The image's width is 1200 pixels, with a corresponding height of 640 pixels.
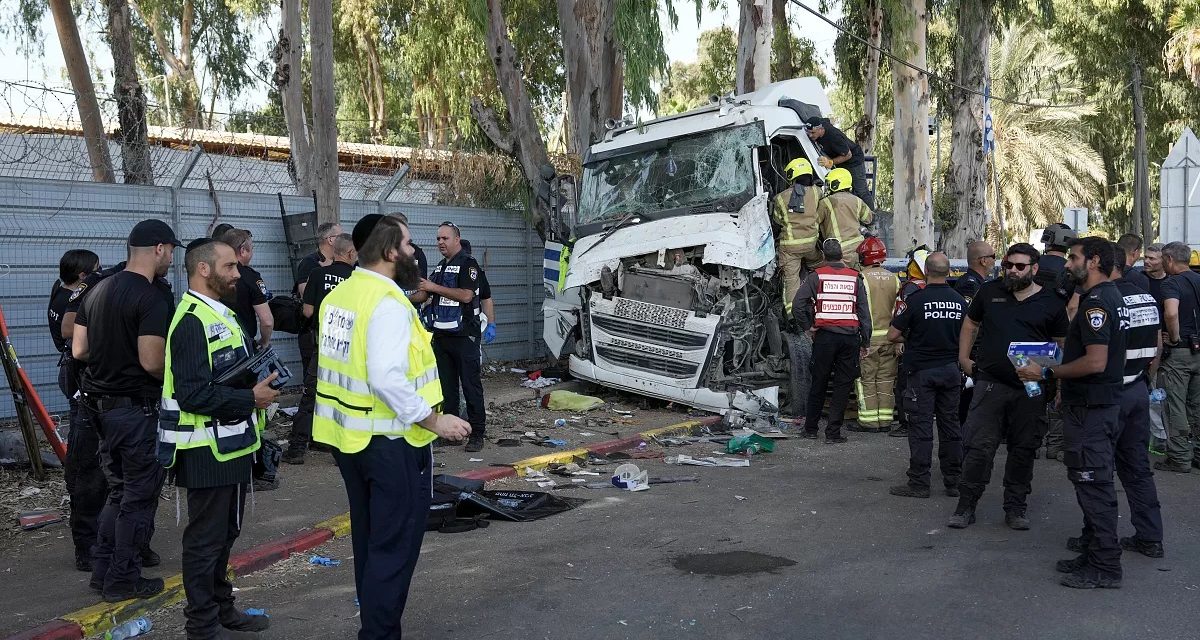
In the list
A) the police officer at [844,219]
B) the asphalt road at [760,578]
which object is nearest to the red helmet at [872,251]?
the police officer at [844,219]

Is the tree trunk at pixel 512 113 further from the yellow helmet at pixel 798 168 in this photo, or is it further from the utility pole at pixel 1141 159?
the utility pole at pixel 1141 159

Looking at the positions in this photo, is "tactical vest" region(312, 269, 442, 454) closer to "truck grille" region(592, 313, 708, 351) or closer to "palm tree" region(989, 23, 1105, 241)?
"truck grille" region(592, 313, 708, 351)

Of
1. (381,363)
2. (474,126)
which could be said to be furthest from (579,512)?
(474,126)

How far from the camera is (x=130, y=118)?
1140 cm

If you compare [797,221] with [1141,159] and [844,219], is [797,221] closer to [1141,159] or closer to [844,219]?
[844,219]

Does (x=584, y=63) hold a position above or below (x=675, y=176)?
above

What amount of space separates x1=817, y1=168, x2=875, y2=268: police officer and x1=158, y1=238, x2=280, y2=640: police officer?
7675mm

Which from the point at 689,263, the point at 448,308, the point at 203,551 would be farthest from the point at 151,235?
the point at 689,263

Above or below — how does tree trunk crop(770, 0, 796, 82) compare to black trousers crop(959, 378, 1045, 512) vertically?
above

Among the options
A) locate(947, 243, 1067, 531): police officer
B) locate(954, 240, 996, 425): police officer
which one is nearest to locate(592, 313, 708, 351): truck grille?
locate(954, 240, 996, 425): police officer

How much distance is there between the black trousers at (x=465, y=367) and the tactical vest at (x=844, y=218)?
4.03 meters

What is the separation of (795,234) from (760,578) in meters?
6.00

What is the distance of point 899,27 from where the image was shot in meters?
20.1

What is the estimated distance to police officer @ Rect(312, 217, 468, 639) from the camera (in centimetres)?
412
